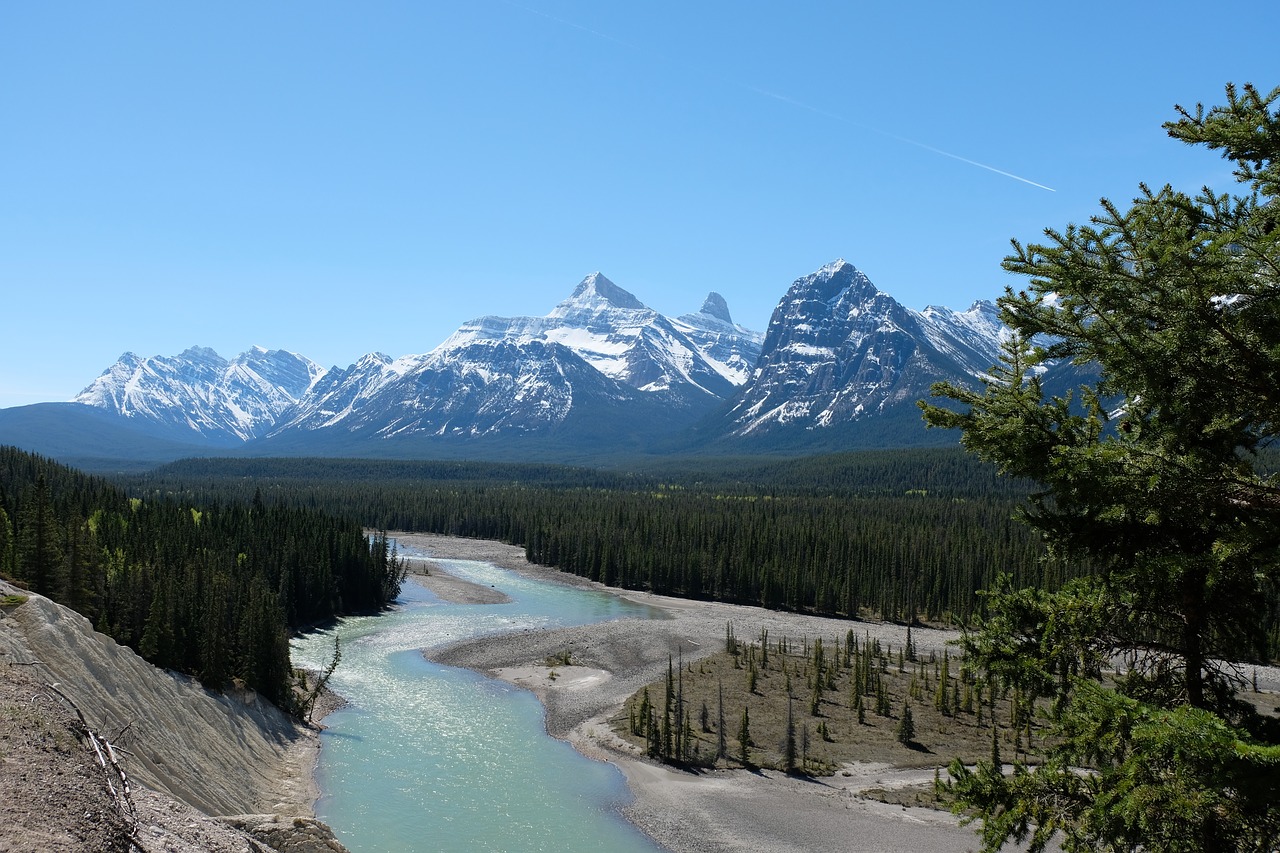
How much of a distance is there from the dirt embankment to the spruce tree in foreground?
15018 mm

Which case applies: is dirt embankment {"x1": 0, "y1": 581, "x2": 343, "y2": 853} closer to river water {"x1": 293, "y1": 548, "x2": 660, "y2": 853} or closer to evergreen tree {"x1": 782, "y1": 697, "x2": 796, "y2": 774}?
river water {"x1": 293, "y1": 548, "x2": 660, "y2": 853}

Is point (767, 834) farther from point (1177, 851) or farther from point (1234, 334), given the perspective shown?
point (1234, 334)

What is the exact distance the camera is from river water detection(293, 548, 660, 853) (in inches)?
1563

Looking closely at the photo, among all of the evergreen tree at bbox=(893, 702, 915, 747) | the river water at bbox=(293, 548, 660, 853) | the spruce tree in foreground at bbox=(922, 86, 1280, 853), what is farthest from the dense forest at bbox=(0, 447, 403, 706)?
the spruce tree in foreground at bbox=(922, 86, 1280, 853)

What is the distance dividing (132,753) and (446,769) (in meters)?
21.1

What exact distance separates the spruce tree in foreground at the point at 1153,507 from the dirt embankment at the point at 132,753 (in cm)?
1502

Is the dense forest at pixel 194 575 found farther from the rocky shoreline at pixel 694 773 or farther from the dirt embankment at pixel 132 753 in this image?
the rocky shoreline at pixel 694 773

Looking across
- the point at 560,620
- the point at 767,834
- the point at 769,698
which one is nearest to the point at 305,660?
the point at 560,620

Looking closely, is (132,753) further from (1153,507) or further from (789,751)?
(789,751)

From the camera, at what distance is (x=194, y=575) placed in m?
59.9

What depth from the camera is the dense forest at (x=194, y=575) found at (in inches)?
1900

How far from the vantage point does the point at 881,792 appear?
150 feet

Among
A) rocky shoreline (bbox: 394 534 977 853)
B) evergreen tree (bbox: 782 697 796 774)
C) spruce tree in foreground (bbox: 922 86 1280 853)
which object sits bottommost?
rocky shoreline (bbox: 394 534 977 853)

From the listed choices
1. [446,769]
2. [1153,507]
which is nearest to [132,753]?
[446,769]
